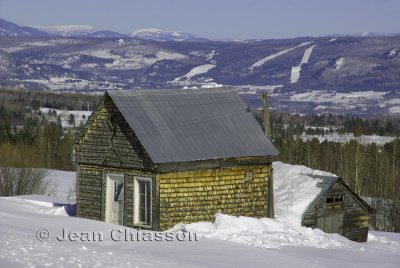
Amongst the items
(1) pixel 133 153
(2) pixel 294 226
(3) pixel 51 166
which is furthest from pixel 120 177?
(3) pixel 51 166

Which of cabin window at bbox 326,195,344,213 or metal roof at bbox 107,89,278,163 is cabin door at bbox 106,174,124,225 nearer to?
metal roof at bbox 107,89,278,163

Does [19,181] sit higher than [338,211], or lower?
higher

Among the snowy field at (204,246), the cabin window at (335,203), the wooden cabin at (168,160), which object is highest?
the wooden cabin at (168,160)

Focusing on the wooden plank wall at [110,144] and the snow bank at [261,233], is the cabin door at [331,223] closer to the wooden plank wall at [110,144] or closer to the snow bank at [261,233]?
the snow bank at [261,233]

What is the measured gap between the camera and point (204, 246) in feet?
83.1

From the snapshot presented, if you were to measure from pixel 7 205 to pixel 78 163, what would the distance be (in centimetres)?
326

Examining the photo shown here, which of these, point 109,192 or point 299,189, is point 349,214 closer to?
point 299,189

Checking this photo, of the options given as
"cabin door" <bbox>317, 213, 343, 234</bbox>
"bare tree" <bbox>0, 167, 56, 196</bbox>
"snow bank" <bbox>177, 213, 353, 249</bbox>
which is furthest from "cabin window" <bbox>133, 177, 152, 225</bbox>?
"bare tree" <bbox>0, 167, 56, 196</bbox>

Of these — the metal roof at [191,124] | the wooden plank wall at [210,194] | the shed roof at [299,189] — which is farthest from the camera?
the shed roof at [299,189]

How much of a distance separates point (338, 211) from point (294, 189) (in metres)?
1.78

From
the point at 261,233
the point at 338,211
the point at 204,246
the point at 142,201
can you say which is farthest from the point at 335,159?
the point at 204,246

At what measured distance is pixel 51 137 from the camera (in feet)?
317

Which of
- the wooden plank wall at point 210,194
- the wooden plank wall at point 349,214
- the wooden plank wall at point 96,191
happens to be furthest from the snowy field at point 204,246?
the wooden plank wall at point 96,191

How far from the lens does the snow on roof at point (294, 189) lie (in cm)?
3177
